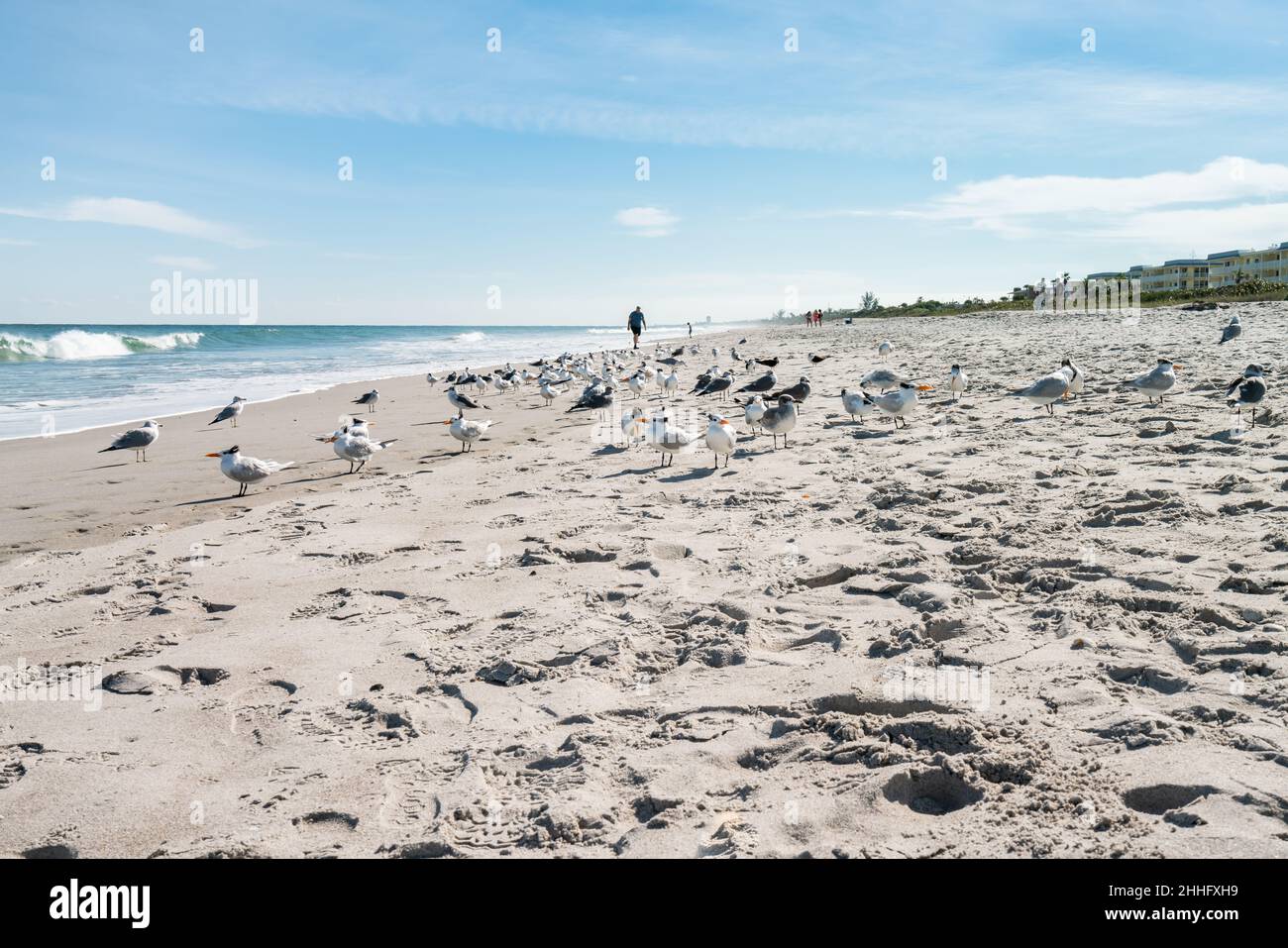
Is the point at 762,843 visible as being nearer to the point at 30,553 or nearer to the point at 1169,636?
the point at 1169,636

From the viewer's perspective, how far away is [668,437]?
32.1 feet

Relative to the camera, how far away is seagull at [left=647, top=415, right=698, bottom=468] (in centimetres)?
980

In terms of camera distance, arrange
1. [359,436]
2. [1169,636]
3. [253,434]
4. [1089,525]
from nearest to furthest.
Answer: [1169,636], [1089,525], [359,436], [253,434]

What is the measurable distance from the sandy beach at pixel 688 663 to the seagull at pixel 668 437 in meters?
1.07

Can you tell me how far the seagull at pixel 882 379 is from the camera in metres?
12.8

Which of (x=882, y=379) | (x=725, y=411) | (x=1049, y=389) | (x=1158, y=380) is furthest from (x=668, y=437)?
(x=1158, y=380)

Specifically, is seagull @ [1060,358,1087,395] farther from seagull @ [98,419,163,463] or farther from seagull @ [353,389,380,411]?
seagull @ [98,419,163,463]

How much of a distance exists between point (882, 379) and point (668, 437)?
4882mm

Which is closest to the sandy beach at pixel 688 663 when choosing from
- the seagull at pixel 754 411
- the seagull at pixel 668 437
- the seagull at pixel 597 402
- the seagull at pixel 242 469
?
the seagull at pixel 242 469

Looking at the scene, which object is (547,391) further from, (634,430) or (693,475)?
(693,475)

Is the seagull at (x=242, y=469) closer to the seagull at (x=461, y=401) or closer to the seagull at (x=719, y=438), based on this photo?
the seagull at (x=719, y=438)

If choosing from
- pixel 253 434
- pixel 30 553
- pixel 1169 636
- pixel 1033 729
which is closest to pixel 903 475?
pixel 1169 636

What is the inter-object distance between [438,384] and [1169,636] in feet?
74.7

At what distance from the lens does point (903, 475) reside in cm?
809
